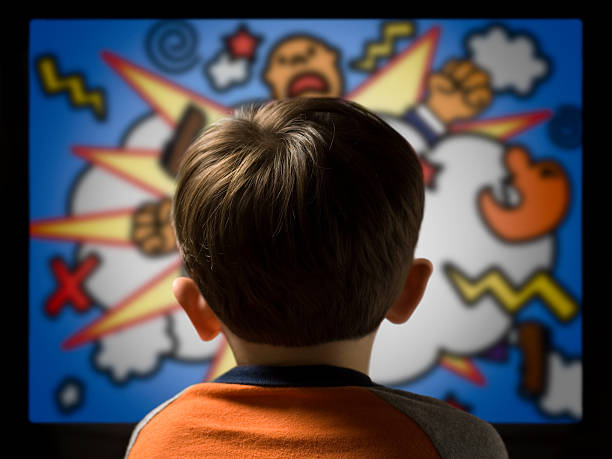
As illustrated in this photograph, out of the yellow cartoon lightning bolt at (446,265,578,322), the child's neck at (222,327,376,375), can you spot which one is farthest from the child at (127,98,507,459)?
the yellow cartoon lightning bolt at (446,265,578,322)

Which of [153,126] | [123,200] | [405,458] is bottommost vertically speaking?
[405,458]

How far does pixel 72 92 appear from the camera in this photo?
3.69 feet

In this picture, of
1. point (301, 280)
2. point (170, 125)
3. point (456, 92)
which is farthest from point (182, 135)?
point (301, 280)

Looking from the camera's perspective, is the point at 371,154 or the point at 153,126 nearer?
the point at 371,154

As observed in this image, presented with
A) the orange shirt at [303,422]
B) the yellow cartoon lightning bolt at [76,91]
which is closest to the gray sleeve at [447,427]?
the orange shirt at [303,422]

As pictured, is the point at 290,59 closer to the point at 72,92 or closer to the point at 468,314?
the point at 72,92

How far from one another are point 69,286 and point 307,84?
59 cm

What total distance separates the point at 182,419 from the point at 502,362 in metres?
0.84

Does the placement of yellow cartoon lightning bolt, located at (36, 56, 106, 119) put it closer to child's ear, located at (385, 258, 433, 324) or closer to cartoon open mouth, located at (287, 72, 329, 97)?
cartoon open mouth, located at (287, 72, 329, 97)

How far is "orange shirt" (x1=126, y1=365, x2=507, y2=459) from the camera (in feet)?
1.26

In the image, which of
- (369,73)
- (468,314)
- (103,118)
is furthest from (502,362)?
(103,118)
